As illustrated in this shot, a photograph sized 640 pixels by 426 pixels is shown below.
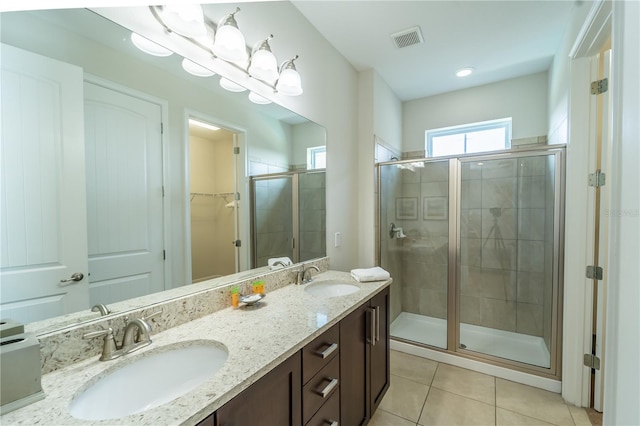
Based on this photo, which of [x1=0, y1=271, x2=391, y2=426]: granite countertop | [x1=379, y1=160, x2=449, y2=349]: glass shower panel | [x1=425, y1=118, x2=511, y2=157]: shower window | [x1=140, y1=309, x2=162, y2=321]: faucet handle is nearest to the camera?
[x1=0, y1=271, x2=391, y2=426]: granite countertop

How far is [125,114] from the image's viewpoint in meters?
1.00

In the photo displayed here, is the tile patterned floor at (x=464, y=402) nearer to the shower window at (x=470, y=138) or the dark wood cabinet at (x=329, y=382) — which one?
the dark wood cabinet at (x=329, y=382)

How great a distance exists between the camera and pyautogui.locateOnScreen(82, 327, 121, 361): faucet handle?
2.71 ft

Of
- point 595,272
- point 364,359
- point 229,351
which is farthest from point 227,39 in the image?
point 595,272

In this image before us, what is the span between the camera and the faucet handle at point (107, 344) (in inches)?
32.5

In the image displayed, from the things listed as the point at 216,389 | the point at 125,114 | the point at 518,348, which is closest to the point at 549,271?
the point at 518,348

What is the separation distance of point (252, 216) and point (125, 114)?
0.77 meters

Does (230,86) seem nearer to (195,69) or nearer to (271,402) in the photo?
(195,69)

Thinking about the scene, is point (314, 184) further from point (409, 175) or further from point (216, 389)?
point (216, 389)

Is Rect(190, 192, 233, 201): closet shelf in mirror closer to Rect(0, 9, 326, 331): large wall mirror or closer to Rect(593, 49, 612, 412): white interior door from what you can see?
Rect(0, 9, 326, 331): large wall mirror

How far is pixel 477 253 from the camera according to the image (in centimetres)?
269

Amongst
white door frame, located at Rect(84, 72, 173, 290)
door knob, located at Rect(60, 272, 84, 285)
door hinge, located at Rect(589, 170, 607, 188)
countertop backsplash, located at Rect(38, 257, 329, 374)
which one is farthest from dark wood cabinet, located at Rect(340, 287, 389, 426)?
door hinge, located at Rect(589, 170, 607, 188)

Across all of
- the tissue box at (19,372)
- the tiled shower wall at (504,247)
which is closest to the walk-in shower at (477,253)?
the tiled shower wall at (504,247)

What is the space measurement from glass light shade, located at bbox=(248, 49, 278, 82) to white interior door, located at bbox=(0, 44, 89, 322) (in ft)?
2.62
